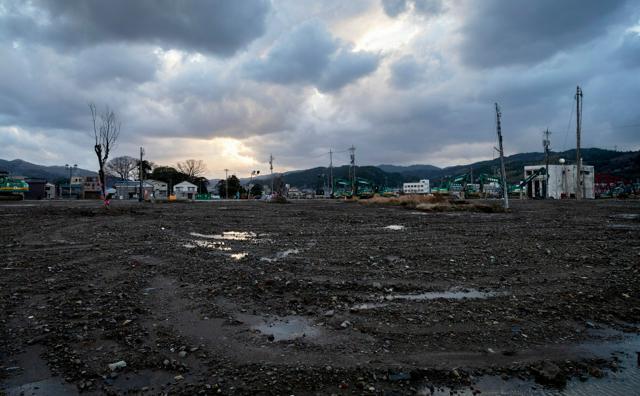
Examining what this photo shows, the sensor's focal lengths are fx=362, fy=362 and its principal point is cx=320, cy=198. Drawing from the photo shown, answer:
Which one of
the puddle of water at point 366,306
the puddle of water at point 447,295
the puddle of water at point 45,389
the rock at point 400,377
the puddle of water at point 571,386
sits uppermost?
the puddle of water at point 45,389

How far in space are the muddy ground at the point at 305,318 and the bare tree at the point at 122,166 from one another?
12014 centimetres

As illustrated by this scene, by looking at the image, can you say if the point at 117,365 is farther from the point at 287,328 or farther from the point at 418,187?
the point at 418,187

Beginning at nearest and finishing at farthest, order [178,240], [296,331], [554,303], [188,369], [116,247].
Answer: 1. [188,369]
2. [296,331]
3. [554,303]
4. [116,247]
5. [178,240]

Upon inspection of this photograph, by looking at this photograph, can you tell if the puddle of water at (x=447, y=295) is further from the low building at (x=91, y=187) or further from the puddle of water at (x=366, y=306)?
the low building at (x=91, y=187)

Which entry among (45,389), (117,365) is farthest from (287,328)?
(45,389)

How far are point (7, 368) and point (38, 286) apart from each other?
3.31 meters

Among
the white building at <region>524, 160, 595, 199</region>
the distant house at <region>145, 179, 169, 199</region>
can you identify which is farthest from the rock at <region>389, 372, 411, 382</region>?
the distant house at <region>145, 179, 169, 199</region>

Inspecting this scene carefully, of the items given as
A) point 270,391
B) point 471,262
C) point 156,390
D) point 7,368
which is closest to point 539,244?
point 471,262

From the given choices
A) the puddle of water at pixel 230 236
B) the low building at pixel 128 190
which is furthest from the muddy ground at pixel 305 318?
the low building at pixel 128 190

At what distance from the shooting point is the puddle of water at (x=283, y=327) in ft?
14.1

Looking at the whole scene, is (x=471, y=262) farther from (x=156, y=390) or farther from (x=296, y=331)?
(x=156, y=390)

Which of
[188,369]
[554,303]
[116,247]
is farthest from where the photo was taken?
[116,247]

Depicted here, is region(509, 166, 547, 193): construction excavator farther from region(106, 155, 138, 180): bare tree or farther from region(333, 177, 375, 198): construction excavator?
region(106, 155, 138, 180): bare tree

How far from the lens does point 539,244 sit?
10.8 metres
